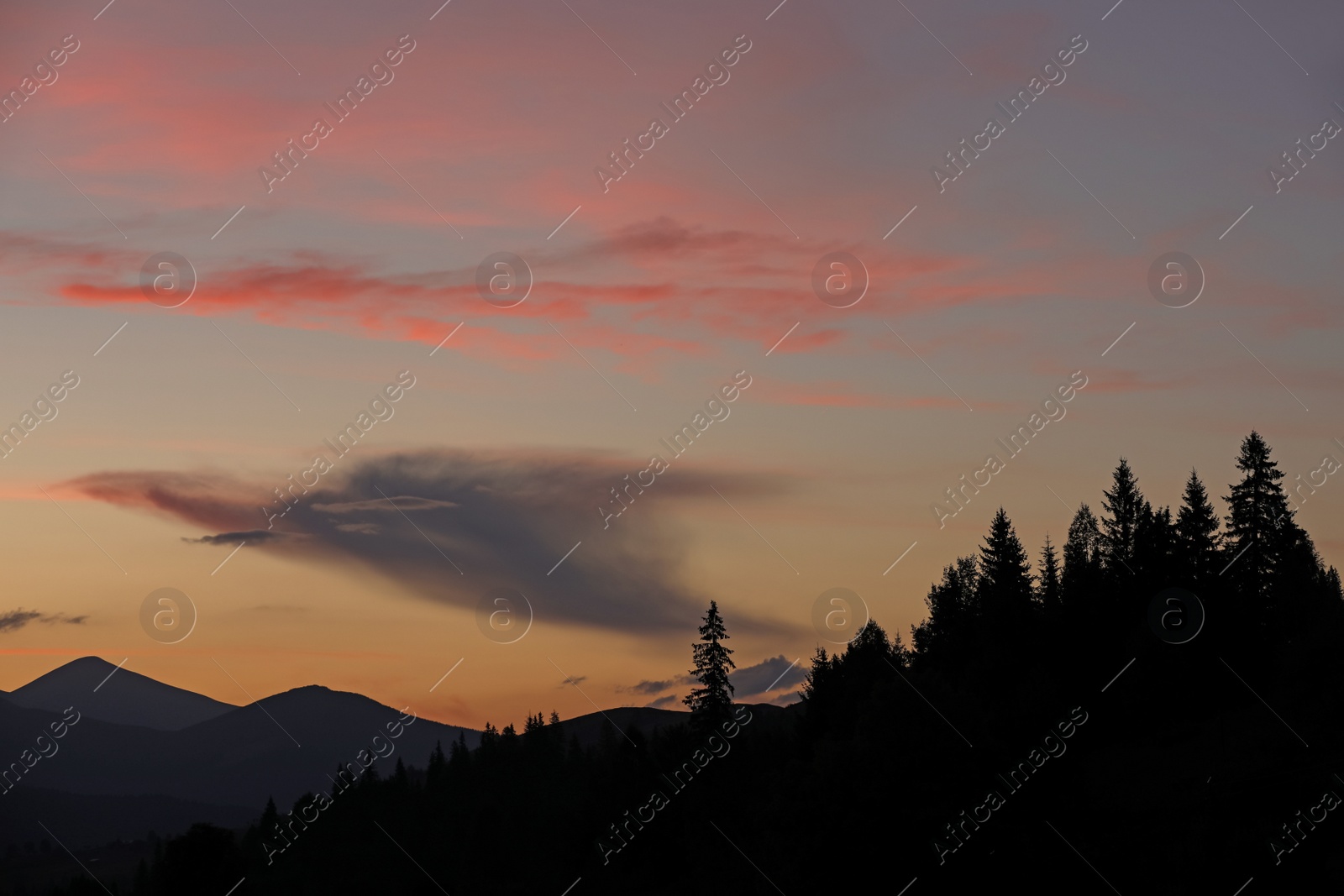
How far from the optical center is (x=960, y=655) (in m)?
108

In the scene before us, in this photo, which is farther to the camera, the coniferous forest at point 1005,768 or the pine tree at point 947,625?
the pine tree at point 947,625

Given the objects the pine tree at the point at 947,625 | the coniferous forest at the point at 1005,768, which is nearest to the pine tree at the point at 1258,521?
the coniferous forest at the point at 1005,768

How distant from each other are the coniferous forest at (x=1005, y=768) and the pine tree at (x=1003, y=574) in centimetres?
26

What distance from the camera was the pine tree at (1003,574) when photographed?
104 meters

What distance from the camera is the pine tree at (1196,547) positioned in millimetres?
93919

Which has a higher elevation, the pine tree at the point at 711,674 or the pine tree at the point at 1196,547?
the pine tree at the point at 711,674

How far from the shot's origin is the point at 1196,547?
317 ft

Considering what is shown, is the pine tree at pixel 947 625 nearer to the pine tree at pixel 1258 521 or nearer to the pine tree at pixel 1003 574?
the pine tree at pixel 1003 574

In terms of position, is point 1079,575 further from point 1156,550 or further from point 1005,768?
point 1005,768

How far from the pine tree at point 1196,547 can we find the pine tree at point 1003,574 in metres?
14.3

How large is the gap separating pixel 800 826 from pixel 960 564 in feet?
319

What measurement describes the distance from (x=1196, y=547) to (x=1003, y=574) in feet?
55.5

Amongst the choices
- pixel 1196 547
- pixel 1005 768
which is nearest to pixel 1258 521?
pixel 1196 547

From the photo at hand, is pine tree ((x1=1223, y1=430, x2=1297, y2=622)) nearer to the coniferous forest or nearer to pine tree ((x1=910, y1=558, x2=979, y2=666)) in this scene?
the coniferous forest
